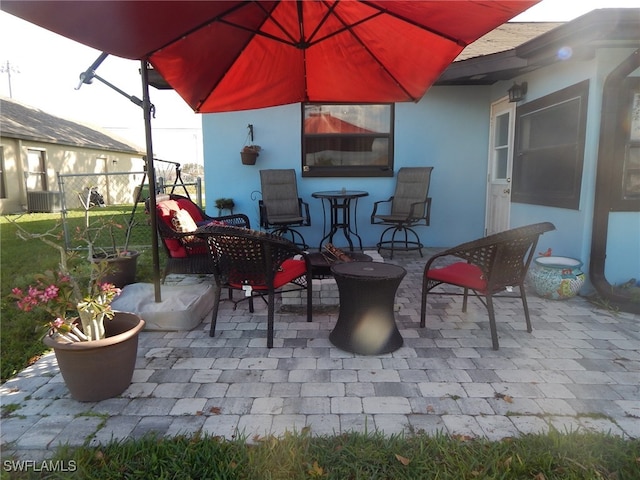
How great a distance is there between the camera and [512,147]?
209 inches

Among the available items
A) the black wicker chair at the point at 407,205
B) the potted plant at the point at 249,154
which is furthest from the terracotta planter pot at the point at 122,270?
the black wicker chair at the point at 407,205

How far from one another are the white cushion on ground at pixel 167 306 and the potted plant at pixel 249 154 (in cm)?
286

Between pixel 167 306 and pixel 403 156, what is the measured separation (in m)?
4.23

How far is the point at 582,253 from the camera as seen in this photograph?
3938 mm

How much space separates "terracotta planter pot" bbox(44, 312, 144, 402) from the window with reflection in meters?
4.30

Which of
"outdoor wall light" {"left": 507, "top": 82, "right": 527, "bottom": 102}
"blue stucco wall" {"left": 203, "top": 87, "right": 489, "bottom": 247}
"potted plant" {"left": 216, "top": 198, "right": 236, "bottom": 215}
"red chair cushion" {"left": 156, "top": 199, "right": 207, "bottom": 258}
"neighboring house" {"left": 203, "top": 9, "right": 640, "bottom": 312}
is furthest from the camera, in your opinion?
"potted plant" {"left": 216, "top": 198, "right": 236, "bottom": 215}

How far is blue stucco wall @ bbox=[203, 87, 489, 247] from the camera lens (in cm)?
602

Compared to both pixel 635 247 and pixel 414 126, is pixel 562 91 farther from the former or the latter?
pixel 414 126

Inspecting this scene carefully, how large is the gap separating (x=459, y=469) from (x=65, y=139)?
53.5ft

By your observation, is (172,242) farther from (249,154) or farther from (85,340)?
(249,154)

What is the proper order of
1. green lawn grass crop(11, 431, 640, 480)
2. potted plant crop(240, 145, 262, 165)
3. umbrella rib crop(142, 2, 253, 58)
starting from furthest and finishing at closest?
1. potted plant crop(240, 145, 262, 165)
2. umbrella rib crop(142, 2, 253, 58)
3. green lawn grass crop(11, 431, 640, 480)

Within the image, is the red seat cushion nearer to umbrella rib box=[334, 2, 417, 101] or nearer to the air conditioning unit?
umbrella rib box=[334, 2, 417, 101]

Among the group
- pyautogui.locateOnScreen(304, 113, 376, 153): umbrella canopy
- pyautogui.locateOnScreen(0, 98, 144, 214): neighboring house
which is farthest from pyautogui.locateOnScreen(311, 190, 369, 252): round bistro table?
pyautogui.locateOnScreen(0, 98, 144, 214): neighboring house

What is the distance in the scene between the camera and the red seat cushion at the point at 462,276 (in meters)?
2.87
